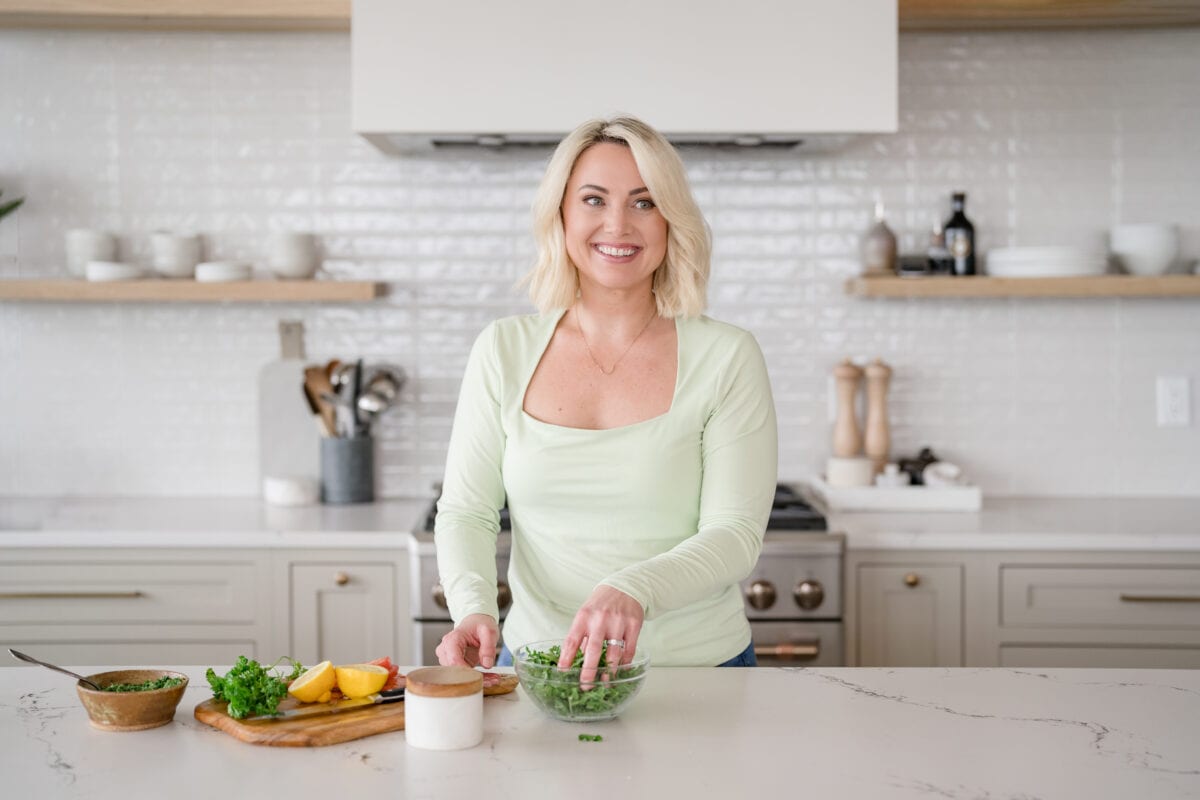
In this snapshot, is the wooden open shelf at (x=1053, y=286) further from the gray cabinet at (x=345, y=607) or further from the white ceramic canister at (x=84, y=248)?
the white ceramic canister at (x=84, y=248)

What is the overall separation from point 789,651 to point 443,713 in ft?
5.39

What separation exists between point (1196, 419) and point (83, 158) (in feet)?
11.2

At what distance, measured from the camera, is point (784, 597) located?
299 centimetres

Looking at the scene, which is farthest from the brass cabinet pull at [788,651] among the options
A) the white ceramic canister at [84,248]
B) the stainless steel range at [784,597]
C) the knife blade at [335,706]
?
the white ceramic canister at [84,248]

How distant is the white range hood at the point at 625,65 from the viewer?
10.00 feet

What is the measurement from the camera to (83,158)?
11.9 ft

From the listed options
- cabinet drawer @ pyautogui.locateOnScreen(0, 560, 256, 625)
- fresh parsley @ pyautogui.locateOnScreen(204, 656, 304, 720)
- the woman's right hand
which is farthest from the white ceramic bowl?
fresh parsley @ pyautogui.locateOnScreen(204, 656, 304, 720)

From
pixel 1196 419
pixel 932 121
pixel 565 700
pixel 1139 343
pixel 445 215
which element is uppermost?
pixel 932 121

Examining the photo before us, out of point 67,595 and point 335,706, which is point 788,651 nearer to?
point 335,706

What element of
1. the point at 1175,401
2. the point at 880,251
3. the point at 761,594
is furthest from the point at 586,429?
the point at 1175,401

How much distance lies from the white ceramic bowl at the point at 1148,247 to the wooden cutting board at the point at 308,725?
2.69m

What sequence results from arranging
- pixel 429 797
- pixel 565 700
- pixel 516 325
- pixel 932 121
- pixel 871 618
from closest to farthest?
pixel 429 797, pixel 565 700, pixel 516 325, pixel 871 618, pixel 932 121

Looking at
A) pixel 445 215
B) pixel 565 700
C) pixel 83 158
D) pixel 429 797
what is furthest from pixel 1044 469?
pixel 83 158

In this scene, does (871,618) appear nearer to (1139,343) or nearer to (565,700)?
(1139,343)
